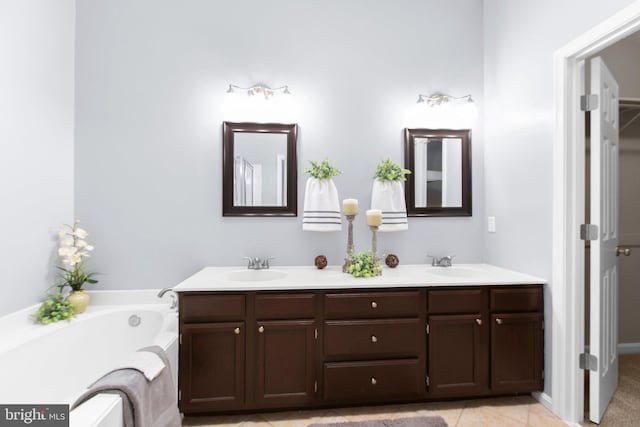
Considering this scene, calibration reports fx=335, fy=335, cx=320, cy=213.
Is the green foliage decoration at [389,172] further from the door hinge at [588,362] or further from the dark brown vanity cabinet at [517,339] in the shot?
the door hinge at [588,362]

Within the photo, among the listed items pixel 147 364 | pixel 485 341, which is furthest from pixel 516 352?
pixel 147 364

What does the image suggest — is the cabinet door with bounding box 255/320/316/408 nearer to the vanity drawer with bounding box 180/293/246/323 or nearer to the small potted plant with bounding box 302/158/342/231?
the vanity drawer with bounding box 180/293/246/323

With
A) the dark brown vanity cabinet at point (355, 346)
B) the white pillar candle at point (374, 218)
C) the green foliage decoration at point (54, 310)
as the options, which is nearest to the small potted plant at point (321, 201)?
the white pillar candle at point (374, 218)

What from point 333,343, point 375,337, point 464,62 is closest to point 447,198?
point 464,62

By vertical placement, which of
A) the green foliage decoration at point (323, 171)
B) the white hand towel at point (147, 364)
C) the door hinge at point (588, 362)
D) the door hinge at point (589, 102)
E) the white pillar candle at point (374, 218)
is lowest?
the door hinge at point (588, 362)

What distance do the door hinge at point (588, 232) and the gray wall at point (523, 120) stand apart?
0.16 metres

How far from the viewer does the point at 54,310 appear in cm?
213

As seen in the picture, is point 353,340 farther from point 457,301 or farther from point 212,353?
point 212,353

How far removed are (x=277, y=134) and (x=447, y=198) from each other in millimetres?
1472

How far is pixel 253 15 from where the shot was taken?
2.61 meters

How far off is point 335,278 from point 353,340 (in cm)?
39

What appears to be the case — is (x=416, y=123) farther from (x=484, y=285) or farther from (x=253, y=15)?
(x=253, y=15)

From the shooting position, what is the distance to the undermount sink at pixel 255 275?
242 centimetres

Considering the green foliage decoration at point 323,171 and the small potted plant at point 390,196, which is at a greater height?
the green foliage decoration at point 323,171
